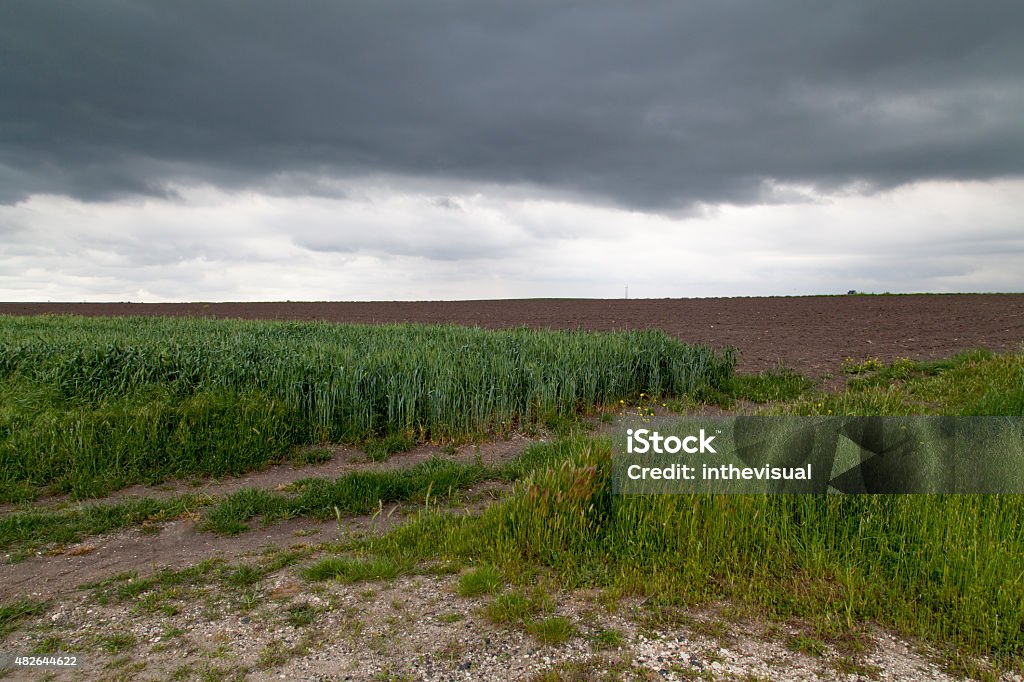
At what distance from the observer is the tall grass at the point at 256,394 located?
8.44m

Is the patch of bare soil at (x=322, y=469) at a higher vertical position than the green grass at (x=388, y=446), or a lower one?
lower

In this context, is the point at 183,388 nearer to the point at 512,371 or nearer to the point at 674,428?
the point at 512,371

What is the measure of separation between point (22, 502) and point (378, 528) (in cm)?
453

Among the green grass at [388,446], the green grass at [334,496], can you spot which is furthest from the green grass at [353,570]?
the green grass at [388,446]

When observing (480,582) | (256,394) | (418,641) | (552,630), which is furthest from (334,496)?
(256,394)

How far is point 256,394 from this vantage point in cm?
1032

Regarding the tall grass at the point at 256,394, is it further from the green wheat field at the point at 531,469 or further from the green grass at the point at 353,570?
the green grass at the point at 353,570

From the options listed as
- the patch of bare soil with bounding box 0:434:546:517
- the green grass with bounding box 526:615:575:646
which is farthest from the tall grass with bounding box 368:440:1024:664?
the patch of bare soil with bounding box 0:434:546:517

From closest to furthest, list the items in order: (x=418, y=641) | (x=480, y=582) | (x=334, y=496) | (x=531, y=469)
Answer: (x=418, y=641) → (x=480, y=582) → (x=334, y=496) → (x=531, y=469)

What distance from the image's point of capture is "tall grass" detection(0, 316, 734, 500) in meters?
8.44

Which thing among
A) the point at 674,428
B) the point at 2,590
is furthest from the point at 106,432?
the point at 674,428

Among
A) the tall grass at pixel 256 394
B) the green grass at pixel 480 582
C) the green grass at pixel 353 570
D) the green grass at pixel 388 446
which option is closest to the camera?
the green grass at pixel 480 582

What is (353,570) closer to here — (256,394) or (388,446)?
(388,446)

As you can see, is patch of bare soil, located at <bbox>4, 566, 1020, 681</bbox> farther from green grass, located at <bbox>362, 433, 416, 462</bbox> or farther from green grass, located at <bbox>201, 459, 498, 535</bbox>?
green grass, located at <bbox>362, 433, 416, 462</bbox>
